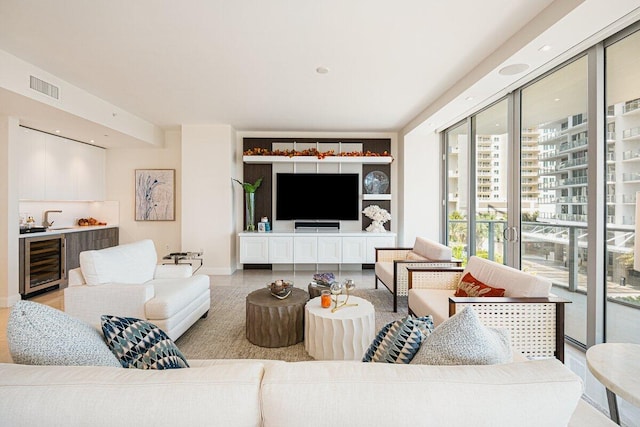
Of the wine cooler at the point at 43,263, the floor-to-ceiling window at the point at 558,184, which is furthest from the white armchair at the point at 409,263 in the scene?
the wine cooler at the point at 43,263

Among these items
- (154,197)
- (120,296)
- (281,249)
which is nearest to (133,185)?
(154,197)

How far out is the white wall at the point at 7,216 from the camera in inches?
157

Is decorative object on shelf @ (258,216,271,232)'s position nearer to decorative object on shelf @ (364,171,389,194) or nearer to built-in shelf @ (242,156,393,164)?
built-in shelf @ (242,156,393,164)

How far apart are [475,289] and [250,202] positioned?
4.36 meters

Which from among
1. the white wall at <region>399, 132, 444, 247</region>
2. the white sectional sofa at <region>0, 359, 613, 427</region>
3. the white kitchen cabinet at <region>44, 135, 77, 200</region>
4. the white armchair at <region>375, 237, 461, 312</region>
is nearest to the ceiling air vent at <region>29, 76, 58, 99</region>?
the white kitchen cabinet at <region>44, 135, 77, 200</region>

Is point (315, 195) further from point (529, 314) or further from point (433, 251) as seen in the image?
point (529, 314)

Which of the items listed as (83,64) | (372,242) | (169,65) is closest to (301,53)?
(169,65)

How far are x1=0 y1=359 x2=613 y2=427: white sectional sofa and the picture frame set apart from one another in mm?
5726

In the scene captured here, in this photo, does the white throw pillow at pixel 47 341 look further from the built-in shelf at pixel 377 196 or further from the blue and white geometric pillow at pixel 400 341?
the built-in shelf at pixel 377 196

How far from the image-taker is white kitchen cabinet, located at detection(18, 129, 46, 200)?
14.7 feet

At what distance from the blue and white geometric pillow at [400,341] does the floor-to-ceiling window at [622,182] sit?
6.93 ft

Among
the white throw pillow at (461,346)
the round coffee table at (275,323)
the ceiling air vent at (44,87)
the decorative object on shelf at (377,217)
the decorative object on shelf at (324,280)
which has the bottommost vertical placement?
the round coffee table at (275,323)

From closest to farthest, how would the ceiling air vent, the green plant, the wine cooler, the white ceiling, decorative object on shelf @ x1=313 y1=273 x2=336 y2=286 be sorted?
the white ceiling, the ceiling air vent, decorative object on shelf @ x1=313 y1=273 x2=336 y2=286, the wine cooler, the green plant

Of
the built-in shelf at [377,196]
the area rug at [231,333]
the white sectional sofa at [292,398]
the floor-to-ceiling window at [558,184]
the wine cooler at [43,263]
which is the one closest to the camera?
the white sectional sofa at [292,398]
